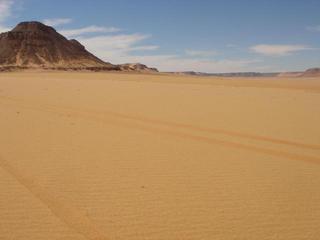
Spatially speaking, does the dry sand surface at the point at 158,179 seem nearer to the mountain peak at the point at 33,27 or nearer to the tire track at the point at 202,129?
the tire track at the point at 202,129

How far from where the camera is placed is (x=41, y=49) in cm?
11525

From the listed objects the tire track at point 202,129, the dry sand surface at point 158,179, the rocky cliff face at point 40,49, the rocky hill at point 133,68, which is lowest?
Result: the rocky hill at point 133,68

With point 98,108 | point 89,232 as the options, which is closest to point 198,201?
point 89,232

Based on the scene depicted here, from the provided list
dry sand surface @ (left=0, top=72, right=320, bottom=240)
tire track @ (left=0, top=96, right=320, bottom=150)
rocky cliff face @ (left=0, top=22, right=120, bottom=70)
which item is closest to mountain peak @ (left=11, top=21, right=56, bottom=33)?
rocky cliff face @ (left=0, top=22, right=120, bottom=70)

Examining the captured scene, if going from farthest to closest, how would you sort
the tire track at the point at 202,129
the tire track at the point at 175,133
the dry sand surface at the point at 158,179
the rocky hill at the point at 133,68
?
the rocky hill at the point at 133,68 → the tire track at the point at 202,129 → the tire track at the point at 175,133 → the dry sand surface at the point at 158,179

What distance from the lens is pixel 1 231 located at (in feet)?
12.0

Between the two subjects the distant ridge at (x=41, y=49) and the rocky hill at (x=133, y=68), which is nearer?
the rocky hill at (x=133, y=68)

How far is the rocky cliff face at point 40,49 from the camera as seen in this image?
109500 mm

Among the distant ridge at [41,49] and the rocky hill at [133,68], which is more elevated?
the distant ridge at [41,49]

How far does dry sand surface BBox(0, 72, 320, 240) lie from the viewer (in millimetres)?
3791

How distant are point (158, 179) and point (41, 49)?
11540cm

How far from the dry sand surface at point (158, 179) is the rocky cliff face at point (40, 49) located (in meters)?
98.9

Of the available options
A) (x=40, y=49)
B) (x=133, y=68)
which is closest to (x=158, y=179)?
(x=133, y=68)

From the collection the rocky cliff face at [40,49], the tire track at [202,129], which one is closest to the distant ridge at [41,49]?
the rocky cliff face at [40,49]
